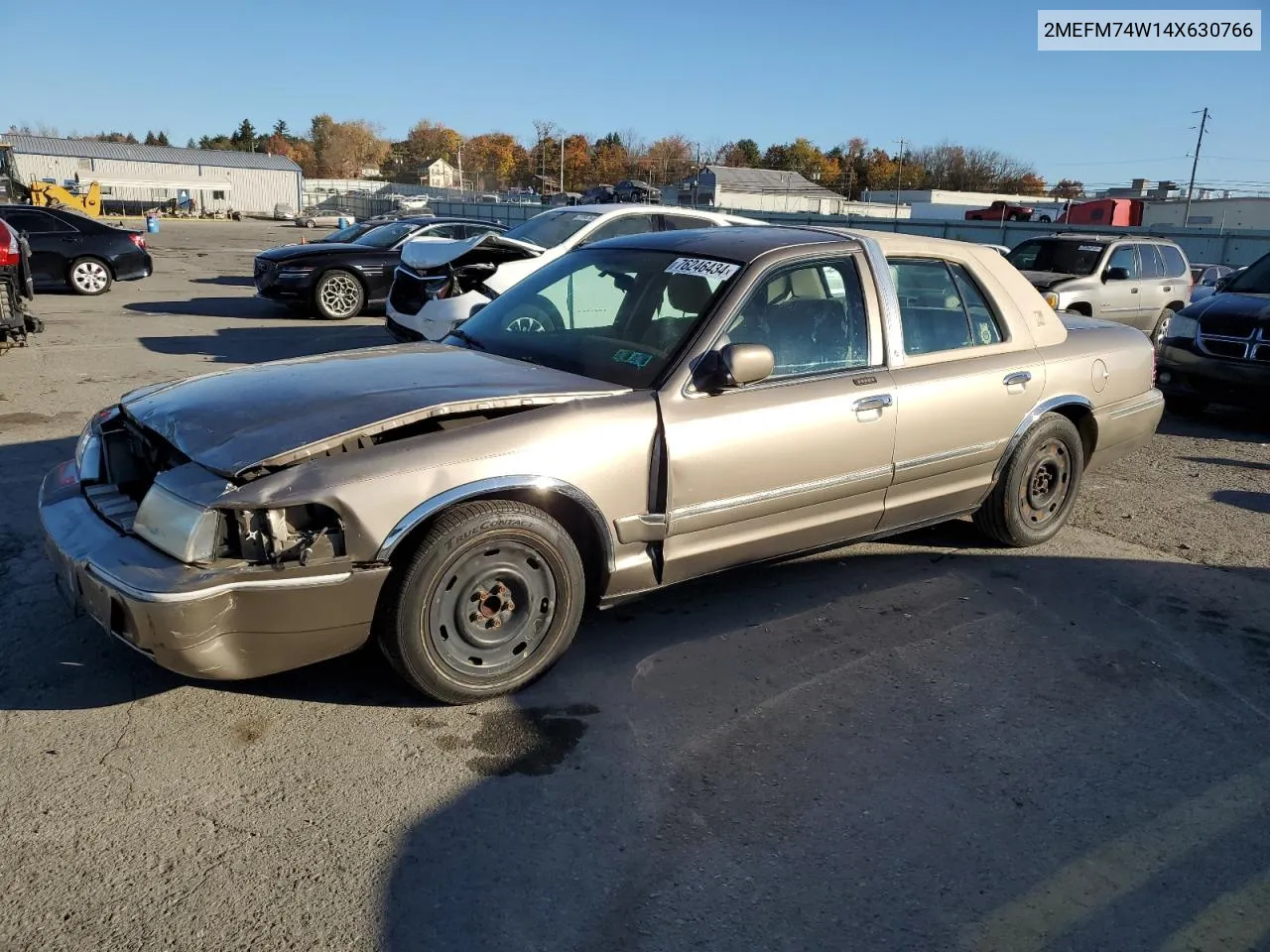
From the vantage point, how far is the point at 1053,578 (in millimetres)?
4902

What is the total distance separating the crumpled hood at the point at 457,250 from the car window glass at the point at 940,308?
5508 mm

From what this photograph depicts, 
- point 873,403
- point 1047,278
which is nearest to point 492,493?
point 873,403

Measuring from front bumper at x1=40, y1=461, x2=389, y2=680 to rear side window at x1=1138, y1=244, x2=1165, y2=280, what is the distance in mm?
12374

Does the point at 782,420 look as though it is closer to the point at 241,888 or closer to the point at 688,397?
the point at 688,397

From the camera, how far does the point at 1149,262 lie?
1265 cm

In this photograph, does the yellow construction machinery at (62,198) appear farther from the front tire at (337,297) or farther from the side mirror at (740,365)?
the side mirror at (740,365)

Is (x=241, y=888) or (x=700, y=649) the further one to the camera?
(x=700, y=649)

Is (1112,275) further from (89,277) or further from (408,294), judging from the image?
(89,277)

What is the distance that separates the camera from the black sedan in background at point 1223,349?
819 centimetres

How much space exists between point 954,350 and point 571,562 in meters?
2.33

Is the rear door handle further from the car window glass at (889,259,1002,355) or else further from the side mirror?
the side mirror

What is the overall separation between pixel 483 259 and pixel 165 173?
79912 millimetres

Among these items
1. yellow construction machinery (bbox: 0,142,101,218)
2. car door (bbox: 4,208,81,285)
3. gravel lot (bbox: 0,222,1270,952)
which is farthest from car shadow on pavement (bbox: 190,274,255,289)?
gravel lot (bbox: 0,222,1270,952)

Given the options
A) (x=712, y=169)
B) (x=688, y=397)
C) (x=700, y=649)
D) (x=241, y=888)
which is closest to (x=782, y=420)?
(x=688, y=397)
